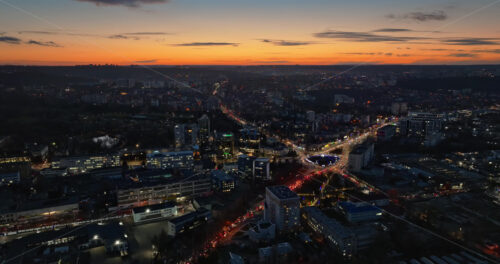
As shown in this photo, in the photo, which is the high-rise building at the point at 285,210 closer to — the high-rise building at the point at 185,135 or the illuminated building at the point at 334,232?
the illuminated building at the point at 334,232

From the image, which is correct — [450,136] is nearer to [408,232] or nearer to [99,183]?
[408,232]

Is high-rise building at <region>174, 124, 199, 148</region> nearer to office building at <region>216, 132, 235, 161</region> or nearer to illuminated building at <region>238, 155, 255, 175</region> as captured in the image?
office building at <region>216, 132, 235, 161</region>

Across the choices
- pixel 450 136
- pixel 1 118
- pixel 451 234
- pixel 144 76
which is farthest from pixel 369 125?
pixel 144 76

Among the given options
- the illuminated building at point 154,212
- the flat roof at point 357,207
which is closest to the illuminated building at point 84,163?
the illuminated building at point 154,212

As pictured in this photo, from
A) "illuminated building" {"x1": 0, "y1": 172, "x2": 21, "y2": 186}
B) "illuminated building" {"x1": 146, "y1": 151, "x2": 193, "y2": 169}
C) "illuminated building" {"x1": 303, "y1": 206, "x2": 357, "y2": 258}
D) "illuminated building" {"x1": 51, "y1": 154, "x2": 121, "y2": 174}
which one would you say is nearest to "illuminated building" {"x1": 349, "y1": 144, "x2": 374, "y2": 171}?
"illuminated building" {"x1": 303, "y1": 206, "x2": 357, "y2": 258}

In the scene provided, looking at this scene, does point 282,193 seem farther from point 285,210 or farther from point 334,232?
point 334,232

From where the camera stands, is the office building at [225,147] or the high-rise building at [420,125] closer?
the office building at [225,147]
